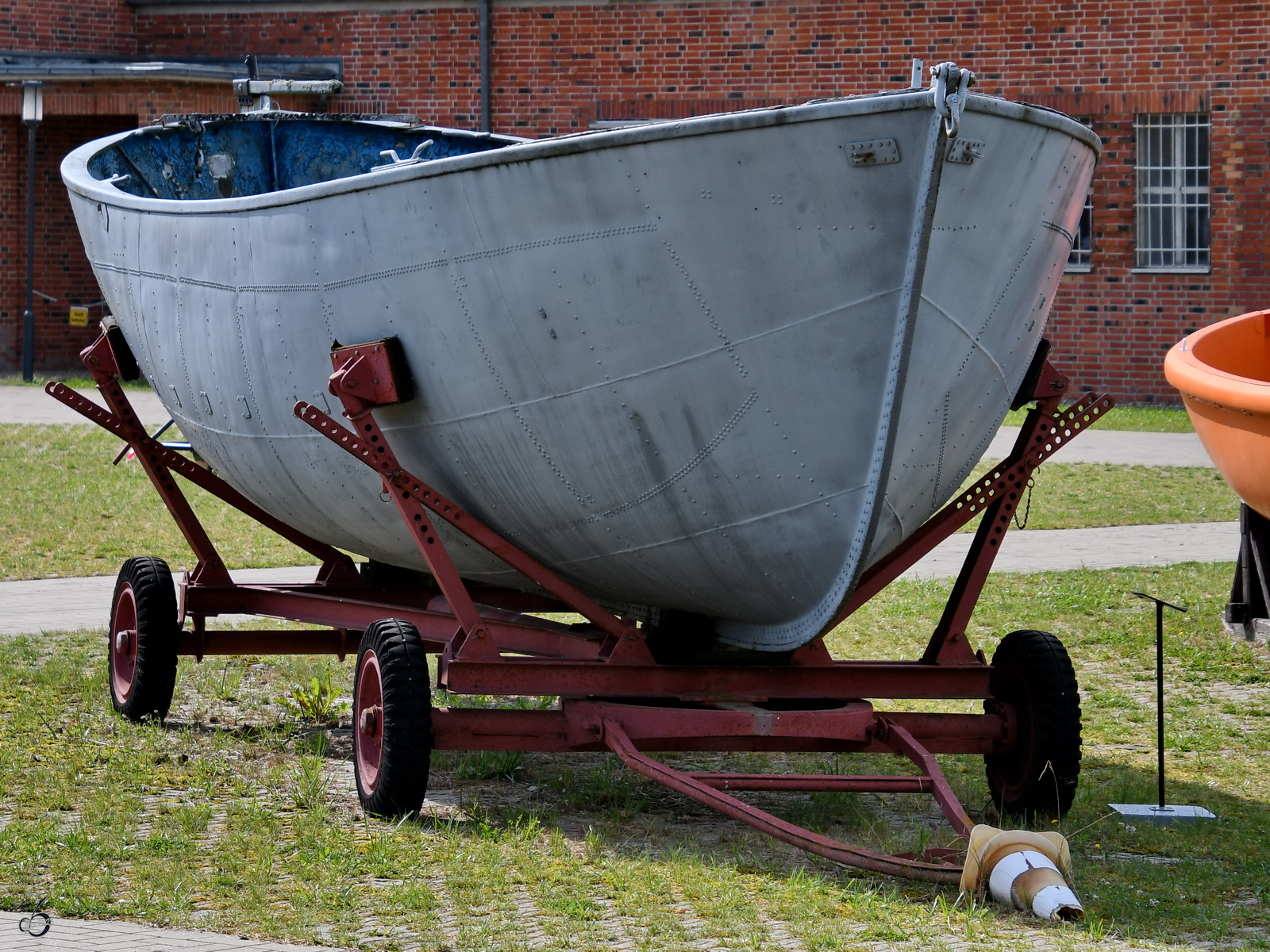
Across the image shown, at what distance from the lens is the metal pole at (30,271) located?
69.5 feet

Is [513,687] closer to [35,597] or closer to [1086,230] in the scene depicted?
[35,597]

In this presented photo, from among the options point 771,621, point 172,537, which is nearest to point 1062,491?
point 172,537

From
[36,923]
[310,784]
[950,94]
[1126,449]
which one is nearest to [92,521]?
[310,784]

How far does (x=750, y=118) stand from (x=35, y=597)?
650 centimetres

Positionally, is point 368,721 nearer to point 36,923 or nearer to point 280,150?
point 36,923

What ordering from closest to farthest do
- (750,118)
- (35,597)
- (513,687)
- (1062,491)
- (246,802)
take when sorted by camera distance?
(750,118), (513,687), (246,802), (35,597), (1062,491)

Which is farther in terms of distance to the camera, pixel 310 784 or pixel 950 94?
pixel 310 784

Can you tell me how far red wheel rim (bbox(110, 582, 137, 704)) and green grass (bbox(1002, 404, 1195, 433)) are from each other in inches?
486

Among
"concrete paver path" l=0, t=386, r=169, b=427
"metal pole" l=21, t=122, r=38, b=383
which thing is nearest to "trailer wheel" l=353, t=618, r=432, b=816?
"concrete paver path" l=0, t=386, r=169, b=427

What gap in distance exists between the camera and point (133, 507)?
497 inches

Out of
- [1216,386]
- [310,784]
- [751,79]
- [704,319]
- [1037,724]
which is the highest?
[751,79]

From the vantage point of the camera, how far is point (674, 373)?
4.80 meters

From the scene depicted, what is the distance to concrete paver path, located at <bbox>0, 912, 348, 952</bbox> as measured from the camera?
400 cm

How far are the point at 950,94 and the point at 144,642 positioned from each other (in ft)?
12.6
